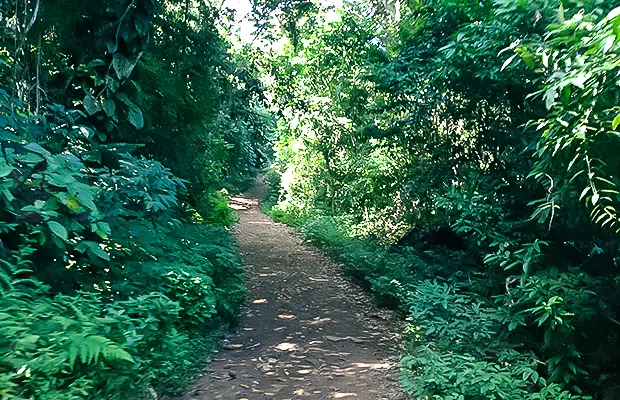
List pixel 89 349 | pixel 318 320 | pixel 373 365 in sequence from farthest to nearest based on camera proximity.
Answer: pixel 318 320 → pixel 373 365 → pixel 89 349

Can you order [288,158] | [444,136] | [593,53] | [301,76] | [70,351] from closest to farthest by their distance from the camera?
[70,351], [593,53], [444,136], [301,76], [288,158]

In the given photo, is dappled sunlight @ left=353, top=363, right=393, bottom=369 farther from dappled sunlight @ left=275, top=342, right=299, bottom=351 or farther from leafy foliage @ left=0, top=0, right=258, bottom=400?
leafy foliage @ left=0, top=0, right=258, bottom=400

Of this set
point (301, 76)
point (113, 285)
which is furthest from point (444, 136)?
point (301, 76)

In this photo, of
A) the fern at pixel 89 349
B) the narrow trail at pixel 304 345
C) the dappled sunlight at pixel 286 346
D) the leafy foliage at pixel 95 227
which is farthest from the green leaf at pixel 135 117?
the fern at pixel 89 349

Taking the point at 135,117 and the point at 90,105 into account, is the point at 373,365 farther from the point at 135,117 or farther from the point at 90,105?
the point at 90,105

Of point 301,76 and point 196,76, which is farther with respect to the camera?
point 301,76

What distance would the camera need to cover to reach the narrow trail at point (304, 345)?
173 inches

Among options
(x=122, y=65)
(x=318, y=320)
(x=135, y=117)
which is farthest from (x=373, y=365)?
(x=122, y=65)

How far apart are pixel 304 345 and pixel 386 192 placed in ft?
18.0

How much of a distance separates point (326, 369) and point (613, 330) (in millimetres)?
2877

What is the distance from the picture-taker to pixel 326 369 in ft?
16.1

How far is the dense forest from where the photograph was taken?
300 cm

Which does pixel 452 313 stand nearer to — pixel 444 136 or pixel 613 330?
pixel 613 330

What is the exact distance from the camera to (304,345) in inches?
220
